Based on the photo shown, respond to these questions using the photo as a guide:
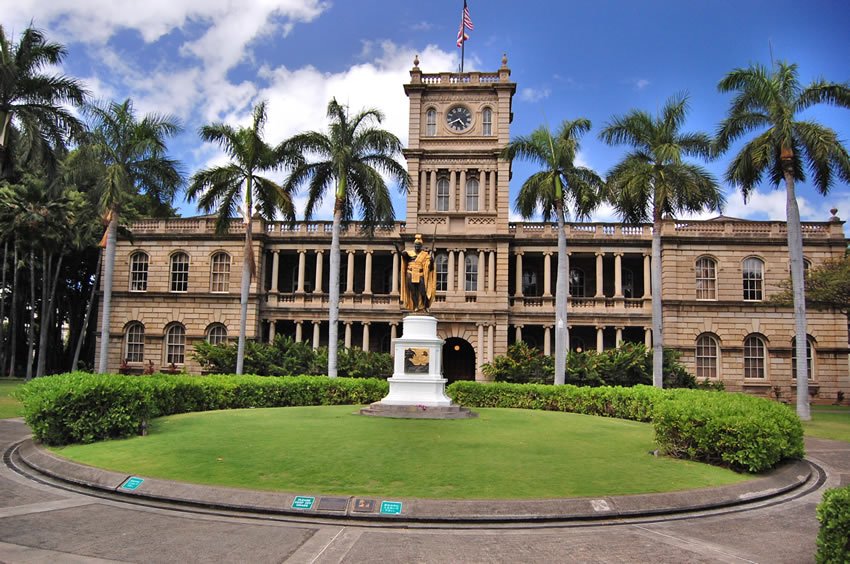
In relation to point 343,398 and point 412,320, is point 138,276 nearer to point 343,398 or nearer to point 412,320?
point 343,398

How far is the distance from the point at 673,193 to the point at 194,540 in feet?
71.7

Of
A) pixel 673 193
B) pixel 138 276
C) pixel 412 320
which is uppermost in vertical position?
pixel 673 193

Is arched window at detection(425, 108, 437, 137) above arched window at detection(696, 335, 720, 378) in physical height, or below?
above

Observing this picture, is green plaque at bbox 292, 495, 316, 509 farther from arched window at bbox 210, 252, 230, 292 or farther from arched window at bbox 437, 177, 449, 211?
arched window at bbox 210, 252, 230, 292

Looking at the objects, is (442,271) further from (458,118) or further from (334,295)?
(334,295)

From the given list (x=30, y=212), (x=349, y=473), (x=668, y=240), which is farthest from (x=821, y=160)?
(x=30, y=212)

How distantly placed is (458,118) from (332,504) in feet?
103

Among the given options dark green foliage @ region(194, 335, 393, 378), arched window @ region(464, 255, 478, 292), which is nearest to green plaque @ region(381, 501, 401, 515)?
dark green foliage @ region(194, 335, 393, 378)

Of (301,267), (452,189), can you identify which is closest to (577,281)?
(452,189)

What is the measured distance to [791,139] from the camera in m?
22.8

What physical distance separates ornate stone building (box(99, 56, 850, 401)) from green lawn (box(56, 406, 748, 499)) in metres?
21.4

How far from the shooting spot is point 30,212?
32250mm

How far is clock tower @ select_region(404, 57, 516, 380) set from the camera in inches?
1407

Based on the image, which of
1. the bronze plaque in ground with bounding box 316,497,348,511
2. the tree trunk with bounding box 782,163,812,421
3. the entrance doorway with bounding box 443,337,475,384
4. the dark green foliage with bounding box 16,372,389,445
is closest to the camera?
the bronze plaque in ground with bounding box 316,497,348,511
